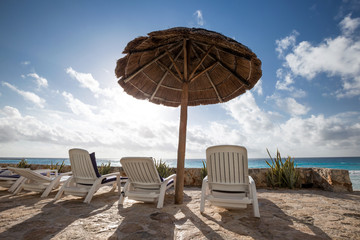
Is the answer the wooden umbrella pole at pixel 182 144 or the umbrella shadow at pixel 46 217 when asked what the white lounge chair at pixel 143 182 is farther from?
the umbrella shadow at pixel 46 217

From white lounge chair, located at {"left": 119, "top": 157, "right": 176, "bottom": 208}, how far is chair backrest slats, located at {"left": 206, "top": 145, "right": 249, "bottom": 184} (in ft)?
3.35

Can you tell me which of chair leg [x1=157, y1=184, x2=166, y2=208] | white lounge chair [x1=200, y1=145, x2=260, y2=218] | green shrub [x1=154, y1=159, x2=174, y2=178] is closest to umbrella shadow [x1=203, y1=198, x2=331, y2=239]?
white lounge chair [x1=200, y1=145, x2=260, y2=218]

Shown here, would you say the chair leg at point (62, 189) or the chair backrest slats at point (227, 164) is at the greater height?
the chair backrest slats at point (227, 164)

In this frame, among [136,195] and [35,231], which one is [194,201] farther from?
[35,231]

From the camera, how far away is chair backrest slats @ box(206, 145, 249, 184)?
9.10 feet

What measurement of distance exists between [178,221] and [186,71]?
2.78 metres

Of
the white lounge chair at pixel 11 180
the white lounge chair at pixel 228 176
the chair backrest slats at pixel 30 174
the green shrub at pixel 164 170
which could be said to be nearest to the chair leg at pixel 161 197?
the white lounge chair at pixel 228 176

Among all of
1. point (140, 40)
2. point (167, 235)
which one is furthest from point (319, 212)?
point (140, 40)

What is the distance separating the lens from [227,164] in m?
2.85

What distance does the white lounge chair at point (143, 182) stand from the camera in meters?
3.15

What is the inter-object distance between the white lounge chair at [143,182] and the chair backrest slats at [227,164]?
3.35ft

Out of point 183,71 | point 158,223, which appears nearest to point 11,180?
point 158,223

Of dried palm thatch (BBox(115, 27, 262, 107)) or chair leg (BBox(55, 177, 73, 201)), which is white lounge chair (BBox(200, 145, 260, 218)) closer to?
dried palm thatch (BBox(115, 27, 262, 107))

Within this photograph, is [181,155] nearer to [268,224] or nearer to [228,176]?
[228,176]
